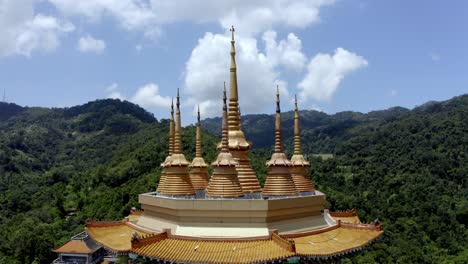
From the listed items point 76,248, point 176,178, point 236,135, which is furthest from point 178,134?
point 76,248

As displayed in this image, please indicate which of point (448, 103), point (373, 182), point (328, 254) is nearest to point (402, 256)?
point (328, 254)

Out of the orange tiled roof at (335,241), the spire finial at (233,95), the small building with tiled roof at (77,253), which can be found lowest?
the small building with tiled roof at (77,253)

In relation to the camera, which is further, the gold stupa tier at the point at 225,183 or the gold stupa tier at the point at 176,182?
the gold stupa tier at the point at 176,182

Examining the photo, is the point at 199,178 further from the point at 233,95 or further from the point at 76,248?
the point at 76,248

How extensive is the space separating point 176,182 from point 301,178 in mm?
6328

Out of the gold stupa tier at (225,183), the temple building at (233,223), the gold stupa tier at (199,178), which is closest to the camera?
the temple building at (233,223)

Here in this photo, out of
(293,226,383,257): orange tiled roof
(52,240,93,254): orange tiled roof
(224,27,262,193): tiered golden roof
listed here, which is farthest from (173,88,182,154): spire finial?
(52,240,93,254): orange tiled roof

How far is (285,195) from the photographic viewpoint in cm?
1888

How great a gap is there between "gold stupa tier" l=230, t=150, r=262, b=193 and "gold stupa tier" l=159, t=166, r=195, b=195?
7.64 ft

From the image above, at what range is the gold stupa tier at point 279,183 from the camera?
18.9 m

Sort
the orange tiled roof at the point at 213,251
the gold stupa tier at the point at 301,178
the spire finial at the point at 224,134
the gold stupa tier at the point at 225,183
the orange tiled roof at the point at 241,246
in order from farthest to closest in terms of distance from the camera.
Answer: the gold stupa tier at the point at 301,178, the spire finial at the point at 224,134, the gold stupa tier at the point at 225,183, the orange tiled roof at the point at 241,246, the orange tiled roof at the point at 213,251

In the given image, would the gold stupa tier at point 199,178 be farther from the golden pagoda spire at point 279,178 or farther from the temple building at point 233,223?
the golden pagoda spire at point 279,178

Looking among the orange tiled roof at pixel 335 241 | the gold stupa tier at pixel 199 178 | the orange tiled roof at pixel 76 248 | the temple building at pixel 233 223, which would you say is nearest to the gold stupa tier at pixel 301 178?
the temple building at pixel 233 223

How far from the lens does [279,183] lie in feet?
62.5
